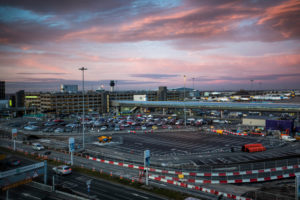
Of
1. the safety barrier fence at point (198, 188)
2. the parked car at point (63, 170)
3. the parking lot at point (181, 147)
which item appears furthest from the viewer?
the parking lot at point (181, 147)

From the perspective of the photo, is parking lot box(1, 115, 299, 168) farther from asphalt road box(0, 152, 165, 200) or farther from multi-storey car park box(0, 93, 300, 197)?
asphalt road box(0, 152, 165, 200)

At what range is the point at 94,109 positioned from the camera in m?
115

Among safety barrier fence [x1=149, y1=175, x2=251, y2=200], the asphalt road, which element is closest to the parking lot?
safety barrier fence [x1=149, y1=175, x2=251, y2=200]

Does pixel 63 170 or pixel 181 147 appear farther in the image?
pixel 181 147

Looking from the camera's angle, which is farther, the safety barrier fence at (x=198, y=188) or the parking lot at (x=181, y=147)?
the parking lot at (x=181, y=147)

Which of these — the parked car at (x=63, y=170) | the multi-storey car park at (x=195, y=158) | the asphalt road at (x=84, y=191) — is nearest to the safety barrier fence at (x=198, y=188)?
the multi-storey car park at (x=195, y=158)

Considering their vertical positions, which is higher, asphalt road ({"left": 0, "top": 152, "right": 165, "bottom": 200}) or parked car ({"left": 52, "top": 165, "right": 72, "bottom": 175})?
parked car ({"left": 52, "top": 165, "right": 72, "bottom": 175})

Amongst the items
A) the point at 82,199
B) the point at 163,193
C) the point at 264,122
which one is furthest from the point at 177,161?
the point at 264,122

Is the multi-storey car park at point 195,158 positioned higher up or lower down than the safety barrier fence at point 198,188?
lower down

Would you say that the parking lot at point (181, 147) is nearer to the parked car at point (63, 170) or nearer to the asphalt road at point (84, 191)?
the parked car at point (63, 170)

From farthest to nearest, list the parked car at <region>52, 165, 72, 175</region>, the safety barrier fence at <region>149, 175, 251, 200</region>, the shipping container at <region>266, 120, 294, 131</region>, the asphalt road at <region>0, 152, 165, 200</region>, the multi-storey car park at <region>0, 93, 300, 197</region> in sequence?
the shipping container at <region>266, 120, 294, 131</region> → the parked car at <region>52, 165, 72, 175</region> → the multi-storey car park at <region>0, 93, 300, 197</region> → the asphalt road at <region>0, 152, 165, 200</region> → the safety barrier fence at <region>149, 175, 251, 200</region>

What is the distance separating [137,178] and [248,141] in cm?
2798

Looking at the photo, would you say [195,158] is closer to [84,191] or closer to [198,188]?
[198,188]

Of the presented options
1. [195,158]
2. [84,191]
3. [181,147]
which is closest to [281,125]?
[181,147]
